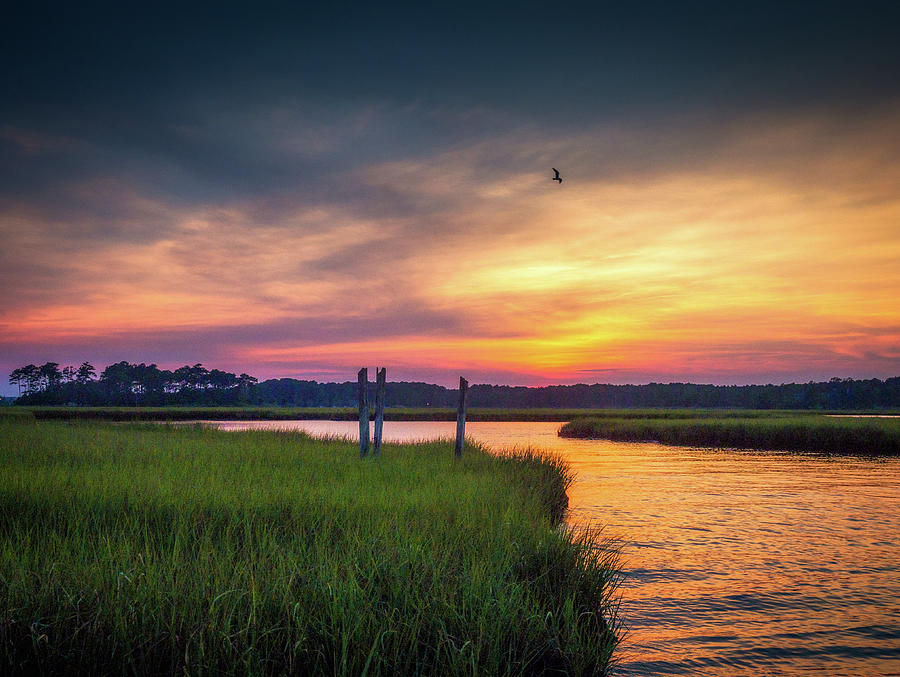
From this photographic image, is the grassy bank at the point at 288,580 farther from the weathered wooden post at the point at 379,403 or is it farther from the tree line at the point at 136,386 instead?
the tree line at the point at 136,386

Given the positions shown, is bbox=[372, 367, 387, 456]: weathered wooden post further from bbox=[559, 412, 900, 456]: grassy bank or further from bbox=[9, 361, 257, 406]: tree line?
bbox=[9, 361, 257, 406]: tree line

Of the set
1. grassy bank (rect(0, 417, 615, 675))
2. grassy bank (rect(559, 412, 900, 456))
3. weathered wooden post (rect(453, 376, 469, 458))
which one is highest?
weathered wooden post (rect(453, 376, 469, 458))

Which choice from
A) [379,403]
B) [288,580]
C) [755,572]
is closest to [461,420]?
[379,403]

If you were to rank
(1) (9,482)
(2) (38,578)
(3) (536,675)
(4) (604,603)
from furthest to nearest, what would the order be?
(1) (9,482) → (4) (604,603) → (2) (38,578) → (3) (536,675)

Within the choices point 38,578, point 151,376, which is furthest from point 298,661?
point 151,376

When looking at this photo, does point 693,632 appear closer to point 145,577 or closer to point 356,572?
point 356,572

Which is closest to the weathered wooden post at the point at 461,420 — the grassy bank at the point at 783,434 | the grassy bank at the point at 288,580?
the grassy bank at the point at 288,580

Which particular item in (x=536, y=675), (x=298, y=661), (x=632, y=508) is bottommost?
(x=632, y=508)

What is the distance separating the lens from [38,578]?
5855 mm

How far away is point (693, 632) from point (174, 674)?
6764mm

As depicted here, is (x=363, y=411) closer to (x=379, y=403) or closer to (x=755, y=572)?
(x=379, y=403)

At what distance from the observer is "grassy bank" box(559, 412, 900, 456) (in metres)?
35.3

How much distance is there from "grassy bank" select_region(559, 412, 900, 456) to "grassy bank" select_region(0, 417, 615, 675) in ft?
113

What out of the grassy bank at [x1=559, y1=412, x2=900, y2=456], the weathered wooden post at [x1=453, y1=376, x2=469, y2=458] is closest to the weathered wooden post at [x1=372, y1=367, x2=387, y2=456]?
the weathered wooden post at [x1=453, y1=376, x2=469, y2=458]
